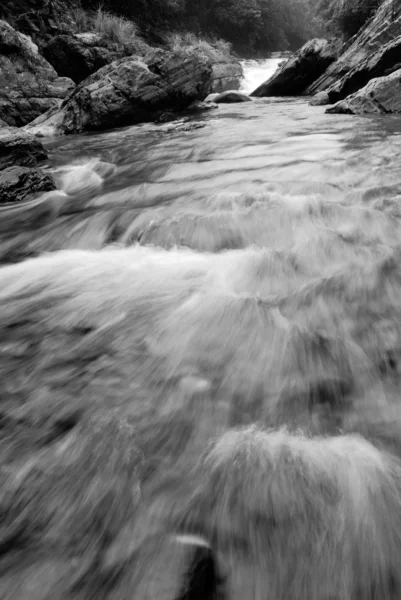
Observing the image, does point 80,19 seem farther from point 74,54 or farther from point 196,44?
point 196,44

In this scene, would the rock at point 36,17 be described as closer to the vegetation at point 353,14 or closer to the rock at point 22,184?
the vegetation at point 353,14

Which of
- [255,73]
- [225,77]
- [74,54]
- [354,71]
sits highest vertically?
[74,54]

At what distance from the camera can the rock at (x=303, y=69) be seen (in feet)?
43.6

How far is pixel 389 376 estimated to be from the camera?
1.68m

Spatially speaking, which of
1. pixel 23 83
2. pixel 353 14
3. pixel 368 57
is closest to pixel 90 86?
pixel 23 83

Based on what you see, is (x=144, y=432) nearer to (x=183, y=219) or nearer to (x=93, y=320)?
(x=93, y=320)

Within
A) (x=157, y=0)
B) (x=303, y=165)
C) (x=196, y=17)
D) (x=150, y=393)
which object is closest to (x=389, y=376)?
(x=150, y=393)

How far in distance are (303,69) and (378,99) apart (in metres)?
6.99

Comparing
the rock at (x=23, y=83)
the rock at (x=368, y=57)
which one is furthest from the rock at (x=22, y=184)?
the rock at (x=368, y=57)

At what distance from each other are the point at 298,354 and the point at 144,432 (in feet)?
2.70

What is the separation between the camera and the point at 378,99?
8008mm

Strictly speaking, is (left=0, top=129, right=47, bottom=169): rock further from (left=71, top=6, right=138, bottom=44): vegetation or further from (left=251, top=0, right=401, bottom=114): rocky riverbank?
(left=71, top=6, right=138, bottom=44): vegetation

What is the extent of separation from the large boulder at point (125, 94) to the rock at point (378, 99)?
15.4 feet

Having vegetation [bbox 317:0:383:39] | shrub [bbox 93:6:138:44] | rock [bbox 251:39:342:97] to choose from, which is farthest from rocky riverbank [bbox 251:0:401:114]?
shrub [bbox 93:6:138:44]
